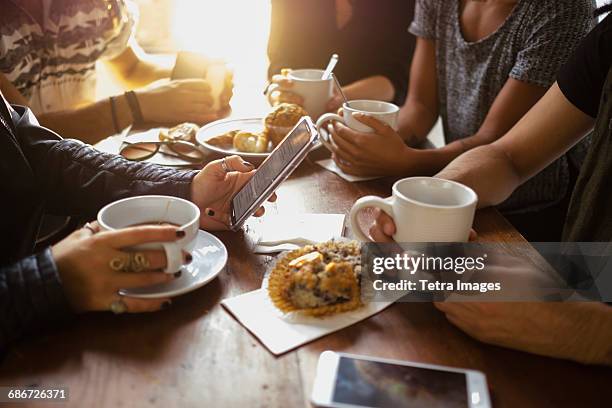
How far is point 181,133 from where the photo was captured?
4.27ft

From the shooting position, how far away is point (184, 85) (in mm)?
1522

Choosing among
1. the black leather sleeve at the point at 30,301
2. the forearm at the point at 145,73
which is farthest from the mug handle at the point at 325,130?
the forearm at the point at 145,73

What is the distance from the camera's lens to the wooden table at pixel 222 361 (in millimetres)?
559

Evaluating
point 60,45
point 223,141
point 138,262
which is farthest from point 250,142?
point 60,45

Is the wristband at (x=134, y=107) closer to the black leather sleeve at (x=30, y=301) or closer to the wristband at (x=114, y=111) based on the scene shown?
the wristband at (x=114, y=111)

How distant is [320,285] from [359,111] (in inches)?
22.3

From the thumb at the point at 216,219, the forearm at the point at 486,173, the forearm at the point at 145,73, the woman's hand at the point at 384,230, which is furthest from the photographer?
the forearm at the point at 145,73

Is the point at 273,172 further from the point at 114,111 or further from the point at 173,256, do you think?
the point at 114,111

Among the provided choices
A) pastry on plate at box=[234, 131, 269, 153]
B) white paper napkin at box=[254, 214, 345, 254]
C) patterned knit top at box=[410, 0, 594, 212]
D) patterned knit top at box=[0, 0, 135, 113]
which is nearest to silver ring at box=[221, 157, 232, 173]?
white paper napkin at box=[254, 214, 345, 254]

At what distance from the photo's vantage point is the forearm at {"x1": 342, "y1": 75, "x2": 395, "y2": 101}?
1713mm

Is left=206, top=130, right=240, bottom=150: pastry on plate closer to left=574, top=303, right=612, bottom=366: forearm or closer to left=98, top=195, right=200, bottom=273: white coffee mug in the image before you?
left=98, top=195, right=200, bottom=273: white coffee mug

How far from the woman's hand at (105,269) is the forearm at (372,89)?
1140 millimetres

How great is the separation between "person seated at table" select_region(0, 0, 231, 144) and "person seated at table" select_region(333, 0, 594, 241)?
570 millimetres

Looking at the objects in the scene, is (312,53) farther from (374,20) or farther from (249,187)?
(249,187)
